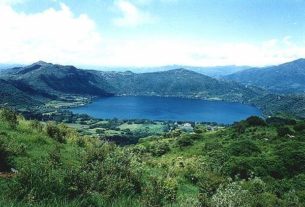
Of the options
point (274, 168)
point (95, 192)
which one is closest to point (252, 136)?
point (274, 168)

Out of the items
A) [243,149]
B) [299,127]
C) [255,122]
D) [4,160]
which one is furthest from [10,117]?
[255,122]

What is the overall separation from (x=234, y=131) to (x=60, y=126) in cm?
7584

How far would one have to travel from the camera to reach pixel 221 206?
9.58 m

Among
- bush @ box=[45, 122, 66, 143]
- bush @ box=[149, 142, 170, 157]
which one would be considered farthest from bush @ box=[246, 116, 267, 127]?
bush @ box=[45, 122, 66, 143]

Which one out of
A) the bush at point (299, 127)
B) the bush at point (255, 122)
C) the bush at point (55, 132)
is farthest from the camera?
the bush at point (255, 122)

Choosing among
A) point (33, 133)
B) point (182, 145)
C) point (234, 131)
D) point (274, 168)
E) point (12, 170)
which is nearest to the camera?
point (12, 170)

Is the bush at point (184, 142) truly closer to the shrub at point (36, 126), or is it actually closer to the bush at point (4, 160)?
the shrub at point (36, 126)

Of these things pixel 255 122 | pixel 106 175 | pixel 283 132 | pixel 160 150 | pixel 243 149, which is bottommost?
pixel 160 150

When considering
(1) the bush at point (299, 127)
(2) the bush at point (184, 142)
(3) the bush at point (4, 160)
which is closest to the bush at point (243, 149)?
(2) the bush at point (184, 142)

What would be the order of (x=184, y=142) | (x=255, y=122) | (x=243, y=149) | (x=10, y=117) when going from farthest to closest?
(x=255, y=122), (x=184, y=142), (x=243, y=149), (x=10, y=117)

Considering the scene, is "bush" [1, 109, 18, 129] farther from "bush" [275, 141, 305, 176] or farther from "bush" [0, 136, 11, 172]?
"bush" [275, 141, 305, 176]

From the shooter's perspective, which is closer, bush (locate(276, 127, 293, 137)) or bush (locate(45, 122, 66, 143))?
bush (locate(45, 122, 66, 143))

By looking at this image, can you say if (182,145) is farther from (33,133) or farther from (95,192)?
(95,192)

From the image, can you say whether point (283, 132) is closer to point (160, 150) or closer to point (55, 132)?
point (160, 150)
